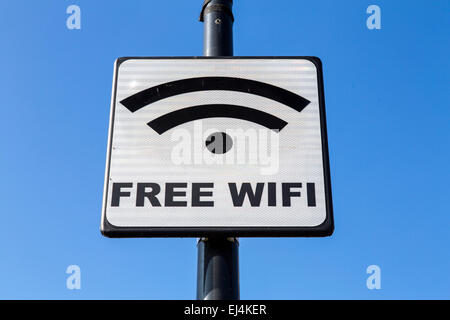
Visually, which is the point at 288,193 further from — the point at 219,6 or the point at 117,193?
the point at 219,6

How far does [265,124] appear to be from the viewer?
1589mm

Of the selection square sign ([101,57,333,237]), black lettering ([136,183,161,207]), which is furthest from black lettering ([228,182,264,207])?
black lettering ([136,183,161,207])

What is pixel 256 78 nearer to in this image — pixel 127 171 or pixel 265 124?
pixel 265 124

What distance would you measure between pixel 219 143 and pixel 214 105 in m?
0.17

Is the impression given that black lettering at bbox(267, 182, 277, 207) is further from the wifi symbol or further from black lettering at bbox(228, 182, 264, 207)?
the wifi symbol

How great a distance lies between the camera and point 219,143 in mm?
1538

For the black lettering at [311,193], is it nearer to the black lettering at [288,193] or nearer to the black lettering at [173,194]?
the black lettering at [288,193]

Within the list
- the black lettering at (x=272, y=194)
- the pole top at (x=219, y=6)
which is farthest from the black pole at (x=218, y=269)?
the pole top at (x=219, y=6)

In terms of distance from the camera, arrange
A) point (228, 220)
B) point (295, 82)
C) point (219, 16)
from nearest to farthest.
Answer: point (228, 220) → point (295, 82) → point (219, 16)

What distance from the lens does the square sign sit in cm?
142

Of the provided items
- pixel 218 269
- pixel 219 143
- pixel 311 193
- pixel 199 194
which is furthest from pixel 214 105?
pixel 218 269

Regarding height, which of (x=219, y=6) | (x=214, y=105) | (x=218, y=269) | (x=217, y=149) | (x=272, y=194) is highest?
(x=219, y=6)
